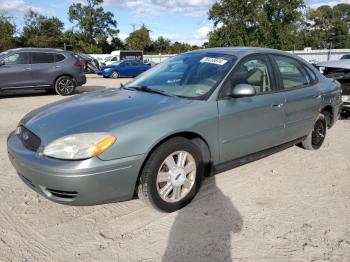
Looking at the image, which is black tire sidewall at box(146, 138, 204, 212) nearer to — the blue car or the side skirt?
the side skirt

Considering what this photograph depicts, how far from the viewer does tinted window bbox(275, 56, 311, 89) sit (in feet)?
16.0

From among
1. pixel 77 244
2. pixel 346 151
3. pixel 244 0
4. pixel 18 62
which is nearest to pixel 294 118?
pixel 346 151

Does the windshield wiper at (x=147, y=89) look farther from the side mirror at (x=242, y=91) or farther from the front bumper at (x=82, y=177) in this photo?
the front bumper at (x=82, y=177)

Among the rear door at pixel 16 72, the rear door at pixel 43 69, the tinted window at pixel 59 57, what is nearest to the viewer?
the rear door at pixel 16 72

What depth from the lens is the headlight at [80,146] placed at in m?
3.15

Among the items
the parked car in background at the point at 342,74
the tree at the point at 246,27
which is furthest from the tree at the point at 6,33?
the parked car in background at the point at 342,74

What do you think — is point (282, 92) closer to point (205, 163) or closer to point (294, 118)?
point (294, 118)

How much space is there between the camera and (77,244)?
3.13 meters

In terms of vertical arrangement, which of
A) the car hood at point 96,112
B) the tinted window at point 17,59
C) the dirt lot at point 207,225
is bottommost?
the dirt lot at point 207,225

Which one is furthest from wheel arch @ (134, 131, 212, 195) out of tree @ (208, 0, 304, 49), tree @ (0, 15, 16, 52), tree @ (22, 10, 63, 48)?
tree @ (22, 10, 63, 48)

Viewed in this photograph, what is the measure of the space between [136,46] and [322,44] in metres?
40.9

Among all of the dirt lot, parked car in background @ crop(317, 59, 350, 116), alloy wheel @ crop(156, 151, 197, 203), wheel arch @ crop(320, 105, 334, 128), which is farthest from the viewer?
parked car in background @ crop(317, 59, 350, 116)

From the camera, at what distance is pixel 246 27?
155ft

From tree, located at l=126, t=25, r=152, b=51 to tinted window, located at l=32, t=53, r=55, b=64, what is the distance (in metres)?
55.0
